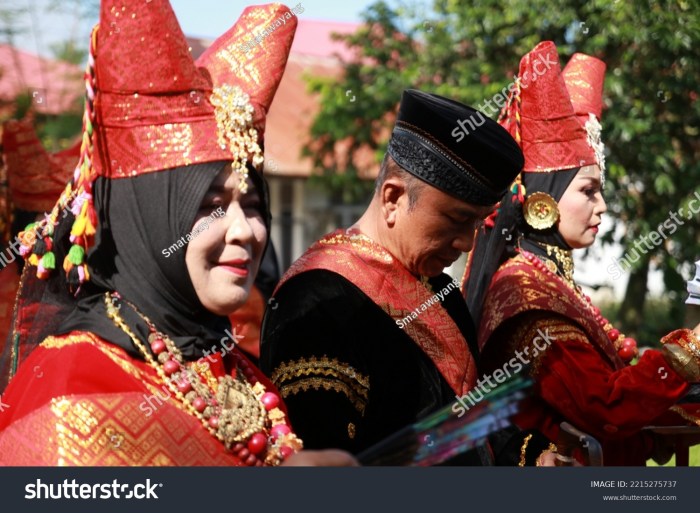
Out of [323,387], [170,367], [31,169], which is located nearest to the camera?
[170,367]

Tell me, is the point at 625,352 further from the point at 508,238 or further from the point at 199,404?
the point at 199,404

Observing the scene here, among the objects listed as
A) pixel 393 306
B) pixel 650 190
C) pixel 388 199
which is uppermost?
pixel 388 199

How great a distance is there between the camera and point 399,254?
131 inches

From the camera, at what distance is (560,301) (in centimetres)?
391

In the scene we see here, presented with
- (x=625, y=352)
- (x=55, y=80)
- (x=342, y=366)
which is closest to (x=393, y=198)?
(x=342, y=366)

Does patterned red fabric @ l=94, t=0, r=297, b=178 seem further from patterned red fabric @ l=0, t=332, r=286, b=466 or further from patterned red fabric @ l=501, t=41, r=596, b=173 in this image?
patterned red fabric @ l=501, t=41, r=596, b=173

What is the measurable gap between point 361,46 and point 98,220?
8973mm

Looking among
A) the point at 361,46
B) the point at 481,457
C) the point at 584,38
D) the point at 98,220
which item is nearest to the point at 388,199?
the point at 481,457

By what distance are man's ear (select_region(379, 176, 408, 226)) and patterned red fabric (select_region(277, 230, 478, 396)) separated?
0.34 feet

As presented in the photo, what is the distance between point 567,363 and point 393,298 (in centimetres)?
82

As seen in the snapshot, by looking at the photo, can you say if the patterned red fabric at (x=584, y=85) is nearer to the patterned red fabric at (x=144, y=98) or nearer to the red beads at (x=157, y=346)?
the patterned red fabric at (x=144, y=98)

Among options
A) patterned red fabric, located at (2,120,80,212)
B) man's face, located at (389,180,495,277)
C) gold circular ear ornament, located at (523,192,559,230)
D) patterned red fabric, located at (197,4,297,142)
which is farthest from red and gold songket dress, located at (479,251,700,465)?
patterned red fabric, located at (2,120,80,212)

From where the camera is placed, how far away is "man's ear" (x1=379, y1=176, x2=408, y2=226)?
10.7ft

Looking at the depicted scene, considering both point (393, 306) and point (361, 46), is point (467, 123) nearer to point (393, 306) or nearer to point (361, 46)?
point (393, 306)
